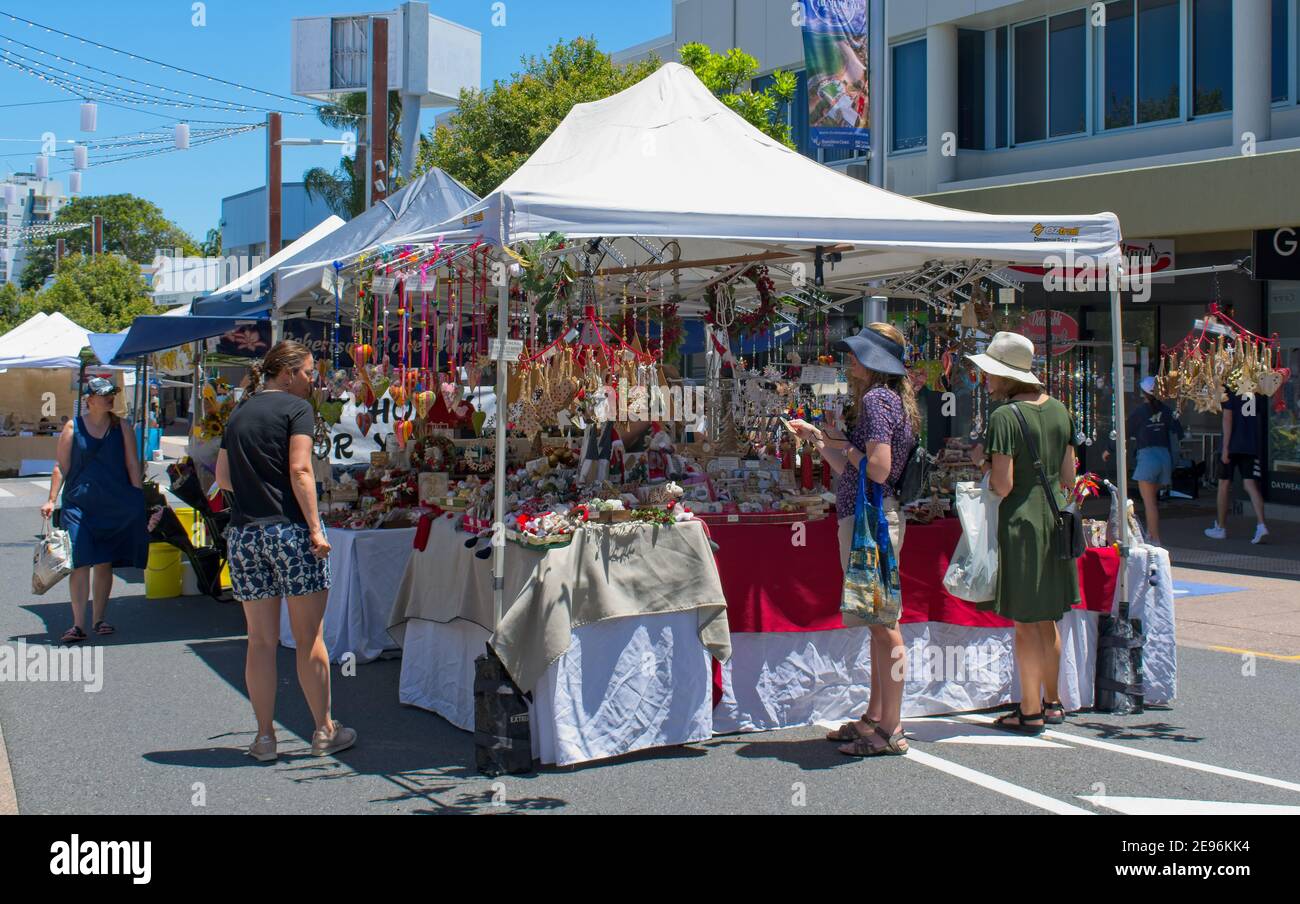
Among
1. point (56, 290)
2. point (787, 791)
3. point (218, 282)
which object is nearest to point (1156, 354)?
point (218, 282)

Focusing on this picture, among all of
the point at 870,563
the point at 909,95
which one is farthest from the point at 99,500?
the point at 909,95

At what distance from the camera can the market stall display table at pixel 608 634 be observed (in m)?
5.42

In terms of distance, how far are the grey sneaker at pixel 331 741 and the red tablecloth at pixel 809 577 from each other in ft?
6.29

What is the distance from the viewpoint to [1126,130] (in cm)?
1599

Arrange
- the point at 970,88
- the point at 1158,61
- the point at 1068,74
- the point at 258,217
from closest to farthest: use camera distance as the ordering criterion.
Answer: the point at 1158,61 < the point at 1068,74 < the point at 970,88 < the point at 258,217

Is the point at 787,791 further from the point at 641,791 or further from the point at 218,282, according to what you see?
the point at 218,282

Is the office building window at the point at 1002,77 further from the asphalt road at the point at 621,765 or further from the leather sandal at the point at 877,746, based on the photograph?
the leather sandal at the point at 877,746

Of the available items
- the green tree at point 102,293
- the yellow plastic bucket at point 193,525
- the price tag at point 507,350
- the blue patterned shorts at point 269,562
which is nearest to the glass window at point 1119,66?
the yellow plastic bucket at point 193,525

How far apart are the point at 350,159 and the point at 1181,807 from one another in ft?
116

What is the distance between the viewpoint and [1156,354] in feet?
55.9

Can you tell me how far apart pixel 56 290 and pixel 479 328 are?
37.1 metres

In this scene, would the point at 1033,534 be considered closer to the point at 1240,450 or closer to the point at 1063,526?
the point at 1063,526

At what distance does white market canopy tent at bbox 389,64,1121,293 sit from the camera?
5648 millimetres

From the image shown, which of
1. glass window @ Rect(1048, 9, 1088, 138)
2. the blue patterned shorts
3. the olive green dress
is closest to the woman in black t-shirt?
the blue patterned shorts
